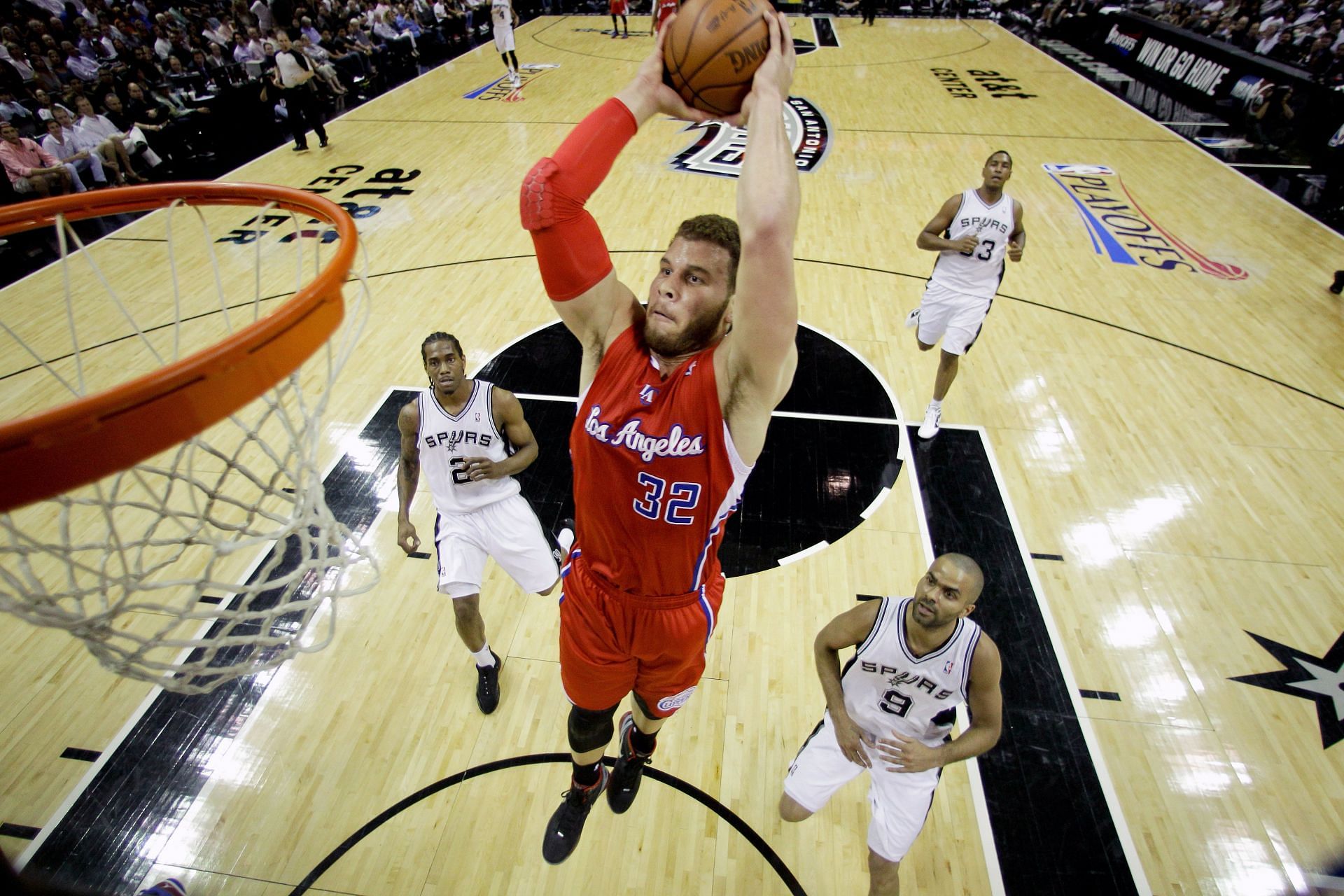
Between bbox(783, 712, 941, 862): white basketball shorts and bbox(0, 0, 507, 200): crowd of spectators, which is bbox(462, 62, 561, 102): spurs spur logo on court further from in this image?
bbox(783, 712, 941, 862): white basketball shorts

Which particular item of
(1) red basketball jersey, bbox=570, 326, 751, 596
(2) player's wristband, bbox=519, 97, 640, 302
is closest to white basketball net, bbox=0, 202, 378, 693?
(2) player's wristband, bbox=519, 97, 640, 302

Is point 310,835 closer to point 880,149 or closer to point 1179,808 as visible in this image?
point 1179,808

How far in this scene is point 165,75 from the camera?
11.9 meters

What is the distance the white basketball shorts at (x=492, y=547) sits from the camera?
136 inches

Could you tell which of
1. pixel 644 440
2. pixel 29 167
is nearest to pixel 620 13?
pixel 29 167

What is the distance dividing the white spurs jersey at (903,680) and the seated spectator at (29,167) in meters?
10.5

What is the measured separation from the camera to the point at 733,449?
180 cm

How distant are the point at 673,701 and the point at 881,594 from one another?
6.84 feet

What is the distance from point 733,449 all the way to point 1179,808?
3072mm

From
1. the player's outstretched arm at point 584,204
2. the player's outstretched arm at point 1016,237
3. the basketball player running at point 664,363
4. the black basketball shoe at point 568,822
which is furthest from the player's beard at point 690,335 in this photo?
the player's outstretched arm at point 1016,237

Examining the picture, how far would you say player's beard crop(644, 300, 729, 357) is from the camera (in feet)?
5.83

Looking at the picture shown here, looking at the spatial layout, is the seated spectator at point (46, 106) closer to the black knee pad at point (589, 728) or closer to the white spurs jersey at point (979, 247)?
the white spurs jersey at point (979, 247)

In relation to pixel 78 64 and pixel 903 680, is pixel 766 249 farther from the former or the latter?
pixel 78 64

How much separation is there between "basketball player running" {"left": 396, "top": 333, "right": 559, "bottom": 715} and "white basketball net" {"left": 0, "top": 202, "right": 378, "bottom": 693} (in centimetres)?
49
